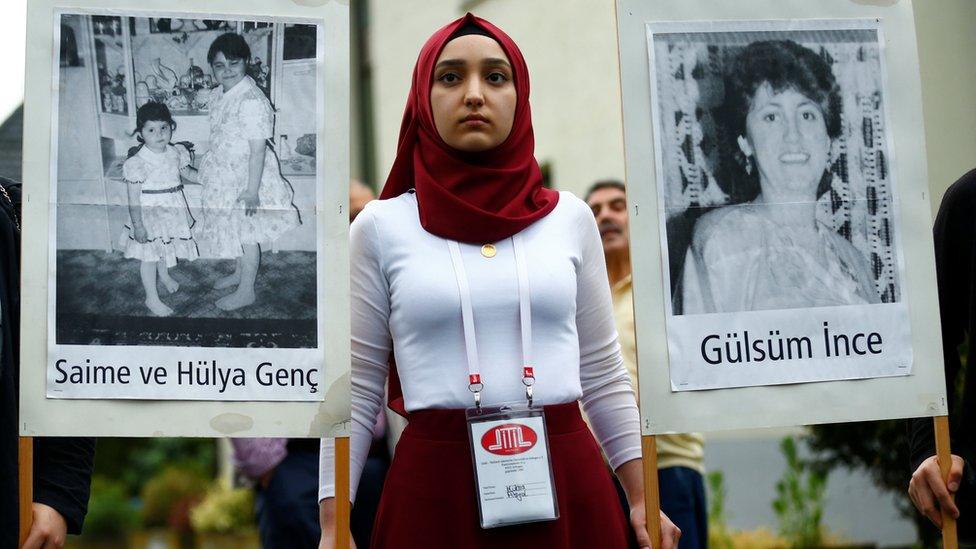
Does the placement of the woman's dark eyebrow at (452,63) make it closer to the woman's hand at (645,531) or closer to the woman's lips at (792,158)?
the woman's lips at (792,158)

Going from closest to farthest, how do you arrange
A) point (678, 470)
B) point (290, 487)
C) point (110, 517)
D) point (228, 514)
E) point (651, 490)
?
point (651, 490) → point (290, 487) → point (678, 470) → point (228, 514) → point (110, 517)

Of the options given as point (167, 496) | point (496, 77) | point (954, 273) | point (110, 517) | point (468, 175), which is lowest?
point (110, 517)

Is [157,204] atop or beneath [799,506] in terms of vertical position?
atop

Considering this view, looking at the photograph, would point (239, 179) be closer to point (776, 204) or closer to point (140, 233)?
point (140, 233)

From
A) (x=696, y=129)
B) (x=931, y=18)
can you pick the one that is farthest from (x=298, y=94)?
(x=931, y=18)

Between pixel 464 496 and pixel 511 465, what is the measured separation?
0.14 meters

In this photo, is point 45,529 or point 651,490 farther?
point 651,490

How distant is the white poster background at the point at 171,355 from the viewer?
3143 millimetres

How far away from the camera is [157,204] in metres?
3.25

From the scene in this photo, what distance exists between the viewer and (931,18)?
16.3ft

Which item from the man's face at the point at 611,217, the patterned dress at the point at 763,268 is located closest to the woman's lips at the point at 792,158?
the patterned dress at the point at 763,268

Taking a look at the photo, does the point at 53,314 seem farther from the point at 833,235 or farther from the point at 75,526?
the point at 833,235

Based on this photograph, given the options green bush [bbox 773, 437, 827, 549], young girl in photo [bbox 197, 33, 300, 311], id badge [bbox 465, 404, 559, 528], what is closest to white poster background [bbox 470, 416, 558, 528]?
id badge [bbox 465, 404, 559, 528]

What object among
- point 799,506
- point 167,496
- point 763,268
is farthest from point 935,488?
point 167,496
